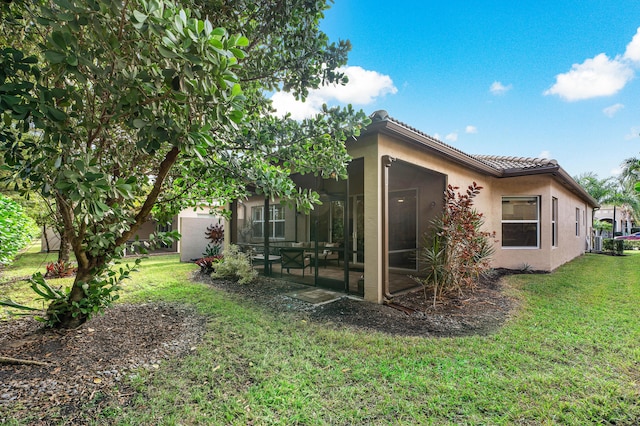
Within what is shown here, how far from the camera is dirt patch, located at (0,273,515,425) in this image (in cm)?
263

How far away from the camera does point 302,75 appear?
375 centimetres

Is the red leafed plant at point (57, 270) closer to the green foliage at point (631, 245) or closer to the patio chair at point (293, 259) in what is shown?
the patio chair at point (293, 259)

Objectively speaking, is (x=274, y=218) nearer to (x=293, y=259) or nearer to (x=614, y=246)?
(x=293, y=259)

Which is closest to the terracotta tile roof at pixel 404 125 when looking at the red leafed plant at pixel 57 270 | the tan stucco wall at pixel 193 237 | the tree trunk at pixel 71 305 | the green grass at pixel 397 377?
the green grass at pixel 397 377

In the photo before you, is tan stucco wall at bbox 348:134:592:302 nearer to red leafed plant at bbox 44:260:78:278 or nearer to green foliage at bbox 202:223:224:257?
green foliage at bbox 202:223:224:257

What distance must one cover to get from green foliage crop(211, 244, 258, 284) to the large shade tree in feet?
12.2

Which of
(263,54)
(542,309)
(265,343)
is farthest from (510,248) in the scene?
(263,54)

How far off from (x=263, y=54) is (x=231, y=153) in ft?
5.10

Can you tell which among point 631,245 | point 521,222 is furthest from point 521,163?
point 631,245

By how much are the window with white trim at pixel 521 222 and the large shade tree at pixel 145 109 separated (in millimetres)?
8799

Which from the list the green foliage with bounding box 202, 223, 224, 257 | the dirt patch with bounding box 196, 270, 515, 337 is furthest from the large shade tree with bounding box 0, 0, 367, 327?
the green foliage with bounding box 202, 223, 224, 257

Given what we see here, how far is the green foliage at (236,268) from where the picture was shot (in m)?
8.02

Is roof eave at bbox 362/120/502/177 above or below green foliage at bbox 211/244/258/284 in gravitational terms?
above

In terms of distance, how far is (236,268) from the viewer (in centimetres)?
830
